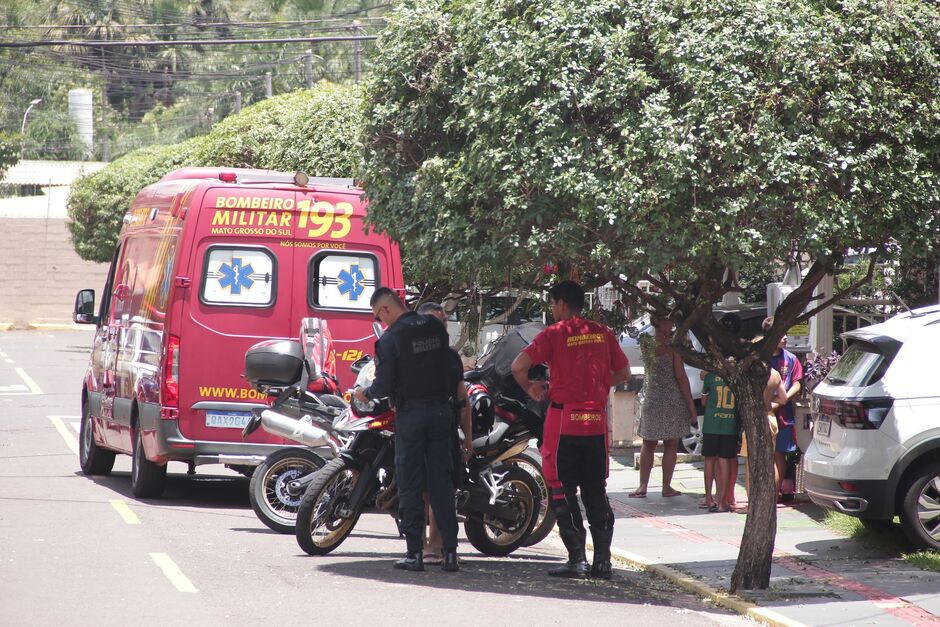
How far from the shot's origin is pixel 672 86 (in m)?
7.08

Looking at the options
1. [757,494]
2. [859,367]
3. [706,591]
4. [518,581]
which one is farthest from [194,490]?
[859,367]

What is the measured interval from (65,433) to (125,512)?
21.7 ft

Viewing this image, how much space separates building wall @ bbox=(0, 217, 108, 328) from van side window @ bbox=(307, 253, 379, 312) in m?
36.0

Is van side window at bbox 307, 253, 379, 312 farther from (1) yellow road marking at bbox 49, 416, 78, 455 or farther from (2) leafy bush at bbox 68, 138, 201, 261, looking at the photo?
(2) leafy bush at bbox 68, 138, 201, 261

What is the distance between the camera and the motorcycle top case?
33.0 ft

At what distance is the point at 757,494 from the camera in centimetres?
794

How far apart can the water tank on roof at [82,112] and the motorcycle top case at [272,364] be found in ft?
179

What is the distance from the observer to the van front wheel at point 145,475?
11.3m

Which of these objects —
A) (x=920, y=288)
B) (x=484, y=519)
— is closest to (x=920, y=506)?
(x=484, y=519)

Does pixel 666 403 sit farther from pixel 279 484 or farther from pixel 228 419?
pixel 228 419

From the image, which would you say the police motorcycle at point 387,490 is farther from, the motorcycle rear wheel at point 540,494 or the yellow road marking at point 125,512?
the yellow road marking at point 125,512

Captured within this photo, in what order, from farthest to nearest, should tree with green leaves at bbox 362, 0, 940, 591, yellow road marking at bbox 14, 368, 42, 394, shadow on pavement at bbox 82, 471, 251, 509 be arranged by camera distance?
yellow road marking at bbox 14, 368, 42, 394, shadow on pavement at bbox 82, 471, 251, 509, tree with green leaves at bbox 362, 0, 940, 591

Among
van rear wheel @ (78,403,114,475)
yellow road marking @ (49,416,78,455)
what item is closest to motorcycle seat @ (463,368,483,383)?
van rear wheel @ (78,403,114,475)

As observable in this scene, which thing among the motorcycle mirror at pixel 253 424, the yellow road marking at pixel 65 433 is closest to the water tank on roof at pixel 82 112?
the yellow road marking at pixel 65 433
